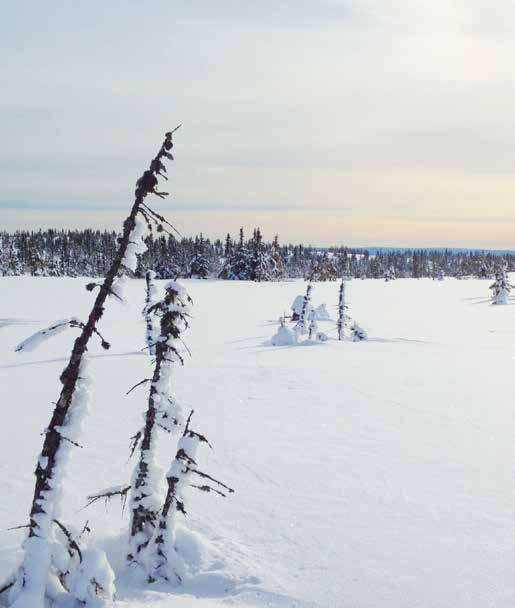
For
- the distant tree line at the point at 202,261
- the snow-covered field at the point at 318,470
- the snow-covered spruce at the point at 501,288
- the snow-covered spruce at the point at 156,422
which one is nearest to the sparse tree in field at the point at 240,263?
the distant tree line at the point at 202,261

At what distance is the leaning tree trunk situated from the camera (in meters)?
4.82

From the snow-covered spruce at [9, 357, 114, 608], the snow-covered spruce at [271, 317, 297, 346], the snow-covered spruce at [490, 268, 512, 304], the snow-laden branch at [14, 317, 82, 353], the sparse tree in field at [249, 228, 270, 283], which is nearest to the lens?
the snow-laden branch at [14, 317, 82, 353]

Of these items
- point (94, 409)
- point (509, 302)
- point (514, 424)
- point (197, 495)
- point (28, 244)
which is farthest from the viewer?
point (28, 244)

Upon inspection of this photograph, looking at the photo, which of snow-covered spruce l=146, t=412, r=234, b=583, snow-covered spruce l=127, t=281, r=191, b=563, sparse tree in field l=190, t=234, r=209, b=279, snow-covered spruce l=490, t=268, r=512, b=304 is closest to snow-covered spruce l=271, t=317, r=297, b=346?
snow-covered spruce l=127, t=281, r=191, b=563

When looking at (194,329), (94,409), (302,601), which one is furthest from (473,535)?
(194,329)

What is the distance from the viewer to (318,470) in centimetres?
1033

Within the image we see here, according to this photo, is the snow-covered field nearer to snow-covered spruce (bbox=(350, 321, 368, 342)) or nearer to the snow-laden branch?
the snow-laden branch

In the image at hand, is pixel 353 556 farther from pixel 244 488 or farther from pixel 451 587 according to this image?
pixel 244 488

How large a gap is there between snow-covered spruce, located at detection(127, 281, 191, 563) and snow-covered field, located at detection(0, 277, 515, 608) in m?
0.55

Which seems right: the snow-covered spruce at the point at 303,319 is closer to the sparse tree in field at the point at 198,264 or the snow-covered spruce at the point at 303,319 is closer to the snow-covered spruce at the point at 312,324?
the snow-covered spruce at the point at 312,324

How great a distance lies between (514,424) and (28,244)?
397 ft

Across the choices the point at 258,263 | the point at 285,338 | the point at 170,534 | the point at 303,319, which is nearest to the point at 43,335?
the point at 170,534

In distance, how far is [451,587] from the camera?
6293 millimetres

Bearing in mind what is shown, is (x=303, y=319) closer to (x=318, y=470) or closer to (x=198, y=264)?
(x=318, y=470)
